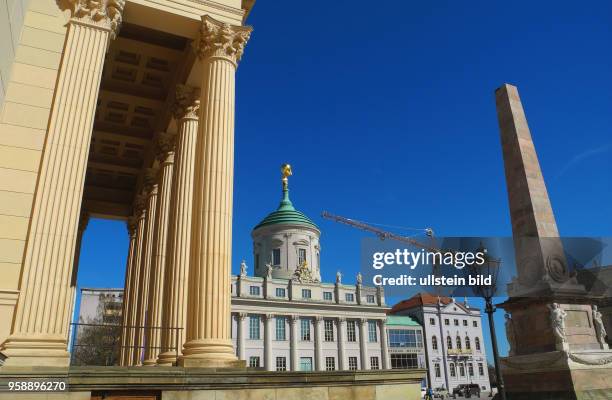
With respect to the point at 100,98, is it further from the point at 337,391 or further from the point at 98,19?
the point at 337,391

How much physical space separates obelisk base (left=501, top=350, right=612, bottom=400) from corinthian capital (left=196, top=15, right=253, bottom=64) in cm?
1880

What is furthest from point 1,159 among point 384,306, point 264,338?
point 384,306

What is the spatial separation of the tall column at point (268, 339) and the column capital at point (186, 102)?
206ft

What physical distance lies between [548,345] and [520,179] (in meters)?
8.49

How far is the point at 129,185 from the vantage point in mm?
29734

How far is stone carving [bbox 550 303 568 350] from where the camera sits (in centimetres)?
Result: 2131

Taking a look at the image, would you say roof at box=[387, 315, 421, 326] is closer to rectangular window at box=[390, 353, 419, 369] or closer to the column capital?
rectangular window at box=[390, 353, 419, 369]

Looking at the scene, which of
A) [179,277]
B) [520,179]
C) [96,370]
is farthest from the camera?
[520,179]

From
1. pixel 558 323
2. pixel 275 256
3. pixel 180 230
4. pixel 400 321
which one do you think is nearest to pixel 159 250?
pixel 180 230

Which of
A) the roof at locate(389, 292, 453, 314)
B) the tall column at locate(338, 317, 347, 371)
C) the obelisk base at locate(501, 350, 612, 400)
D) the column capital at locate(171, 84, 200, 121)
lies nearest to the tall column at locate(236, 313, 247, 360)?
the tall column at locate(338, 317, 347, 371)

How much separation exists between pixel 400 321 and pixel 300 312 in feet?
79.5

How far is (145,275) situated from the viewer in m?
22.0

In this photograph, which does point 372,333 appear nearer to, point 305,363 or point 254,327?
point 305,363

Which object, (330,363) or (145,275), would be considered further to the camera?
(330,363)
